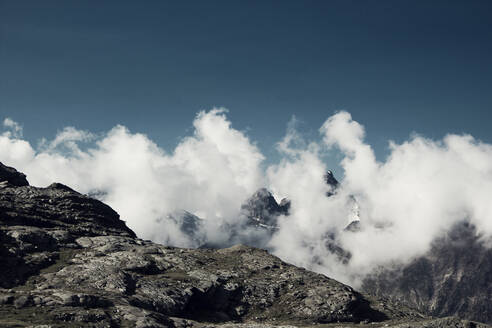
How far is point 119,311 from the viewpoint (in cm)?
16325

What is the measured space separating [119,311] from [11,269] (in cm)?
6597

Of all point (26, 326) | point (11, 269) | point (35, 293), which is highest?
point (11, 269)

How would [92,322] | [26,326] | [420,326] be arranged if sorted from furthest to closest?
1. [420,326]
2. [92,322]
3. [26,326]

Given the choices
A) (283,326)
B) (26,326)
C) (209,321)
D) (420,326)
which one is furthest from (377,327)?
(26,326)

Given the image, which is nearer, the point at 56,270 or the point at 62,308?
the point at 62,308

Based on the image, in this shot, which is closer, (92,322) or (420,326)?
(92,322)

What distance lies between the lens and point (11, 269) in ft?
641

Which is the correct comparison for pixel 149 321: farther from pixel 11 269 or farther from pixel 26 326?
pixel 11 269

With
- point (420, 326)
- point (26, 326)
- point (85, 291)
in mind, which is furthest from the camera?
point (420, 326)

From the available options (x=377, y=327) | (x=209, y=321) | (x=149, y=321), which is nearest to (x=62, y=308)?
(x=149, y=321)

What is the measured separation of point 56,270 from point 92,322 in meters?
58.7

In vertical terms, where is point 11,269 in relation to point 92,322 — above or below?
above

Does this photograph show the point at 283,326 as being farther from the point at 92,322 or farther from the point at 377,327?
the point at 92,322

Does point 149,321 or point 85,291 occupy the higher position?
point 85,291
